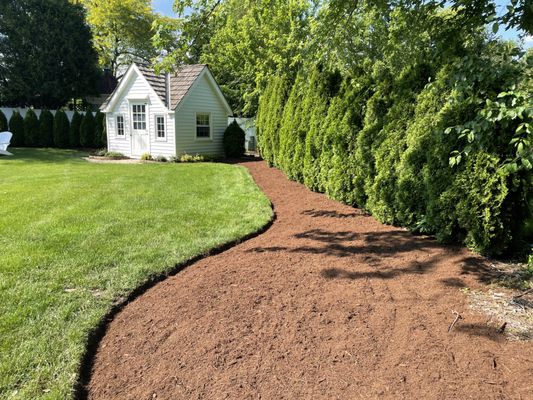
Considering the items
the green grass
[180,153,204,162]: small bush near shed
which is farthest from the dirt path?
[180,153,204,162]: small bush near shed

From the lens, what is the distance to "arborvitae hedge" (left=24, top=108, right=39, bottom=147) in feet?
67.1

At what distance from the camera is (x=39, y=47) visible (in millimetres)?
23391

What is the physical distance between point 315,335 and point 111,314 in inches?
67.7

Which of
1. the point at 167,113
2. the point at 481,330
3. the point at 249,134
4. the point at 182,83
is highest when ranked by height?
the point at 182,83

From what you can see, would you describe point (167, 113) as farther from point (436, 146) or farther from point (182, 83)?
point (436, 146)

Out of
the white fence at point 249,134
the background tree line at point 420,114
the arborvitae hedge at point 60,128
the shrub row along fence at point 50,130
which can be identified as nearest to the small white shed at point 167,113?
the white fence at point 249,134

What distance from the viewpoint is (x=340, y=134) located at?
646cm

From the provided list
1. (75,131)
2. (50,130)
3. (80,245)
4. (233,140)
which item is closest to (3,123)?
(50,130)

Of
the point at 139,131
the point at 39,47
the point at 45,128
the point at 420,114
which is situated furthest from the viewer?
the point at 39,47

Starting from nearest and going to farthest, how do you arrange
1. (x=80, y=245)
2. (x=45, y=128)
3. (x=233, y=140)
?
(x=80, y=245) → (x=233, y=140) → (x=45, y=128)

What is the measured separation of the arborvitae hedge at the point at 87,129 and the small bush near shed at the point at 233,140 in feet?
28.2

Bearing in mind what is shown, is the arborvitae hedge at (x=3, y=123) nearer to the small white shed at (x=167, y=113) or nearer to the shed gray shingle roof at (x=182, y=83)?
the small white shed at (x=167, y=113)

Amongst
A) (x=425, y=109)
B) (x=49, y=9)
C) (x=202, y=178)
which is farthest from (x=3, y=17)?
(x=425, y=109)

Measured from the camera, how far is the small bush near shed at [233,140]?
1597 centimetres
